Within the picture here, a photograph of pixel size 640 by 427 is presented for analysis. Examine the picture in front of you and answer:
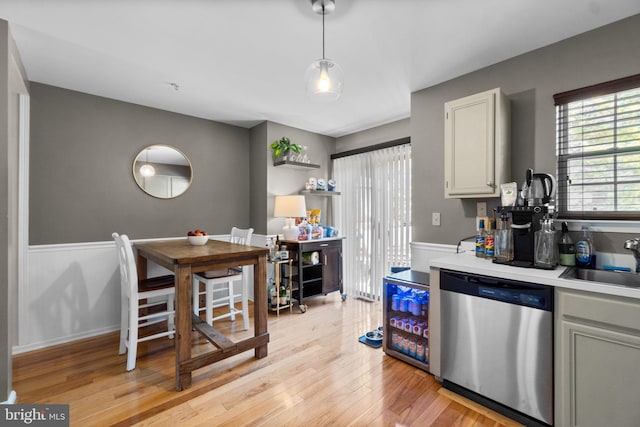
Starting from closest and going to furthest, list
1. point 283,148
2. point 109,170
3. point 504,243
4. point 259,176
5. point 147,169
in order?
point 504,243 < point 109,170 < point 147,169 < point 283,148 < point 259,176

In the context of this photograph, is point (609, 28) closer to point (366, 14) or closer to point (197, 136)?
point (366, 14)

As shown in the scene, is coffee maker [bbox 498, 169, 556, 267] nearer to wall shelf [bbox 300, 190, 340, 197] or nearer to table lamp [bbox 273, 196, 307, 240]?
table lamp [bbox 273, 196, 307, 240]

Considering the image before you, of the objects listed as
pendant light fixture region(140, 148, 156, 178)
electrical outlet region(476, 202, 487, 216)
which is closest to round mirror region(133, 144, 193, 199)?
pendant light fixture region(140, 148, 156, 178)

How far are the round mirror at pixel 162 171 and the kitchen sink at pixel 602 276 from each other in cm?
370

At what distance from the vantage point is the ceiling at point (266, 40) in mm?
1726

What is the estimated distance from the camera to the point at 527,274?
64.4 inches

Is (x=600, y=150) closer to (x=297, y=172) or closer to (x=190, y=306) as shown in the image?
(x=190, y=306)

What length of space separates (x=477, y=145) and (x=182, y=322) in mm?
2564

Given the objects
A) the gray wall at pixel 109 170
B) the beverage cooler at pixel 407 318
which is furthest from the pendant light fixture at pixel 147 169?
the beverage cooler at pixel 407 318

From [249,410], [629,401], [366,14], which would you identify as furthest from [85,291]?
[629,401]

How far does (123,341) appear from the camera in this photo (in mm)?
2467

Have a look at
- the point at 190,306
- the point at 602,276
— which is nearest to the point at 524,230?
the point at 602,276

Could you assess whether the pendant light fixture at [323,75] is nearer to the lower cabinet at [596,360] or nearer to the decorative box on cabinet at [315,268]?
the lower cabinet at [596,360]

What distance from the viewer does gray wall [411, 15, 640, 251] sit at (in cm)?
186
